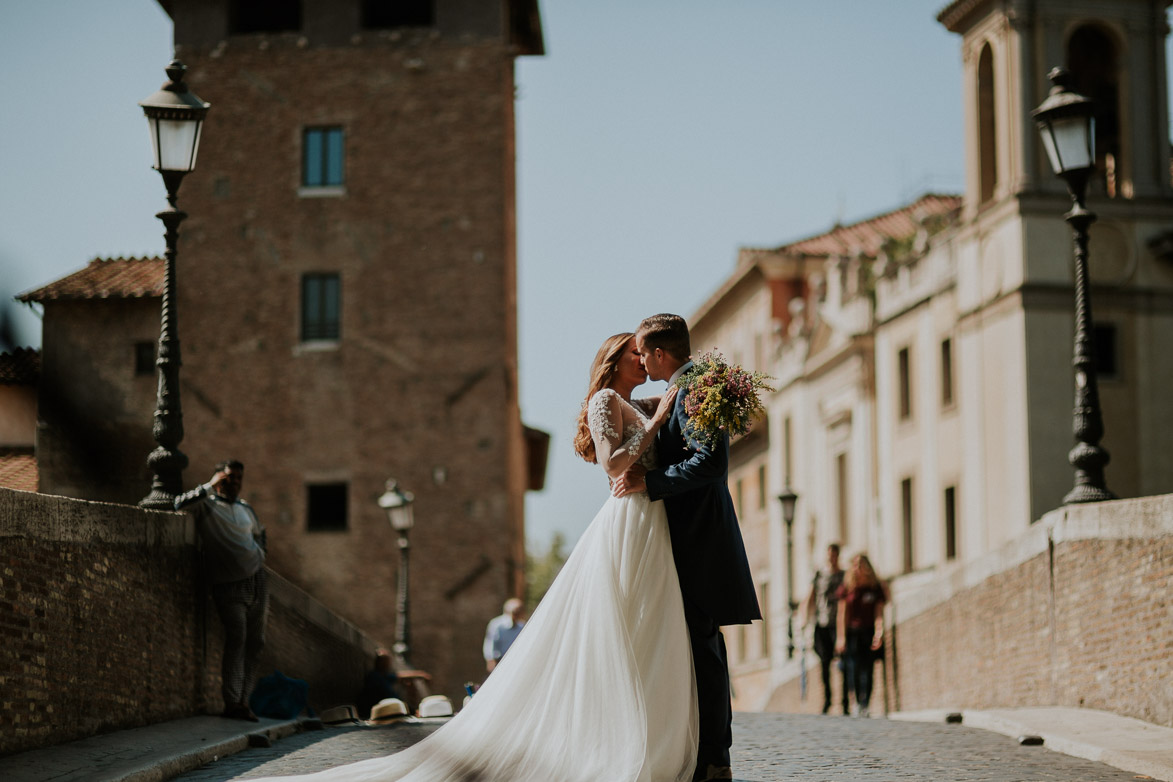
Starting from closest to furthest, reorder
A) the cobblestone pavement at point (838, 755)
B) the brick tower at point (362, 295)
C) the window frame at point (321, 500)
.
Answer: the cobblestone pavement at point (838, 755)
the brick tower at point (362, 295)
the window frame at point (321, 500)

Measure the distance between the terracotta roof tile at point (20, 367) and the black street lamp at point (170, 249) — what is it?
1.23m

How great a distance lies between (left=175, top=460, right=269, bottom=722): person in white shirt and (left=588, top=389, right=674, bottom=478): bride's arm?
19.1 ft

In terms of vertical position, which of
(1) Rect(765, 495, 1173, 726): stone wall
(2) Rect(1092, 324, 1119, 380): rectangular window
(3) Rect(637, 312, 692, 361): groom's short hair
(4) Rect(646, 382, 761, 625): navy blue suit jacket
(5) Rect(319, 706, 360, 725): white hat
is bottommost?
(5) Rect(319, 706, 360, 725): white hat

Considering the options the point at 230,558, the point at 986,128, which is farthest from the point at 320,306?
the point at 230,558

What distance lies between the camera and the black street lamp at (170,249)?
42.2ft

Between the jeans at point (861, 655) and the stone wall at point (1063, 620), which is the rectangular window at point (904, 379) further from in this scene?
the jeans at point (861, 655)

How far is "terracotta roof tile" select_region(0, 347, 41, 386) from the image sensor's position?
1327cm

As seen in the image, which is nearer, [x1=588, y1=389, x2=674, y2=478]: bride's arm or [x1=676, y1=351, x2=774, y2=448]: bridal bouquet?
[x1=676, y1=351, x2=774, y2=448]: bridal bouquet

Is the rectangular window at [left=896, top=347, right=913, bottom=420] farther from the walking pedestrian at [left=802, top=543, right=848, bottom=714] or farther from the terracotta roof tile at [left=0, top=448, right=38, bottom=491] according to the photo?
the terracotta roof tile at [left=0, top=448, right=38, bottom=491]

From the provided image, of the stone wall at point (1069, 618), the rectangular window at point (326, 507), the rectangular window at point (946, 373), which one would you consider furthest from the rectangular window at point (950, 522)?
the stone wall at point (1069, 618)

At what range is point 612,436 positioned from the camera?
7449mm

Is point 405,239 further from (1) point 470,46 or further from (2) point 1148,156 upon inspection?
(2) point 1148,156

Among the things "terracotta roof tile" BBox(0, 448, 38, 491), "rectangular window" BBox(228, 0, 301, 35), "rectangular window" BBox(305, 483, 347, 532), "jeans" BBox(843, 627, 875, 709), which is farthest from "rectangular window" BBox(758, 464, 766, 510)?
"terracotta roof tile" BBox(0, 448, 38, 491)

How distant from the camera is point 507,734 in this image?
7.61 metres
